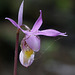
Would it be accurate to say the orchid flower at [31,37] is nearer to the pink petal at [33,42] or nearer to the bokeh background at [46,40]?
the pink petal at [33,42]

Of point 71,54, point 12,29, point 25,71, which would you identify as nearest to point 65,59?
point 71,54

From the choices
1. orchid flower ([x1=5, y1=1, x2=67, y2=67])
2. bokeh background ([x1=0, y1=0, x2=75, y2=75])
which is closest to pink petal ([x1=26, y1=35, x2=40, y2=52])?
orchid flower ([x1=5, y1=1, x2=67, y2=67])

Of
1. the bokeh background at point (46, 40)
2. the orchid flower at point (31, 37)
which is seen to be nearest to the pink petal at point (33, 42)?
the orchid flower at point (31, 37)

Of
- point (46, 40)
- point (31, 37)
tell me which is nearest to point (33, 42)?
point (31, 37)

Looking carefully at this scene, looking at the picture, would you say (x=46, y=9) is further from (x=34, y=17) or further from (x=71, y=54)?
(x=71, y=54)

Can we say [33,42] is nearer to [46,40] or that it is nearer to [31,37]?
[31,37]

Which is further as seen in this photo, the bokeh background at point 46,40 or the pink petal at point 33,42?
the bokeh background at point 46,40
